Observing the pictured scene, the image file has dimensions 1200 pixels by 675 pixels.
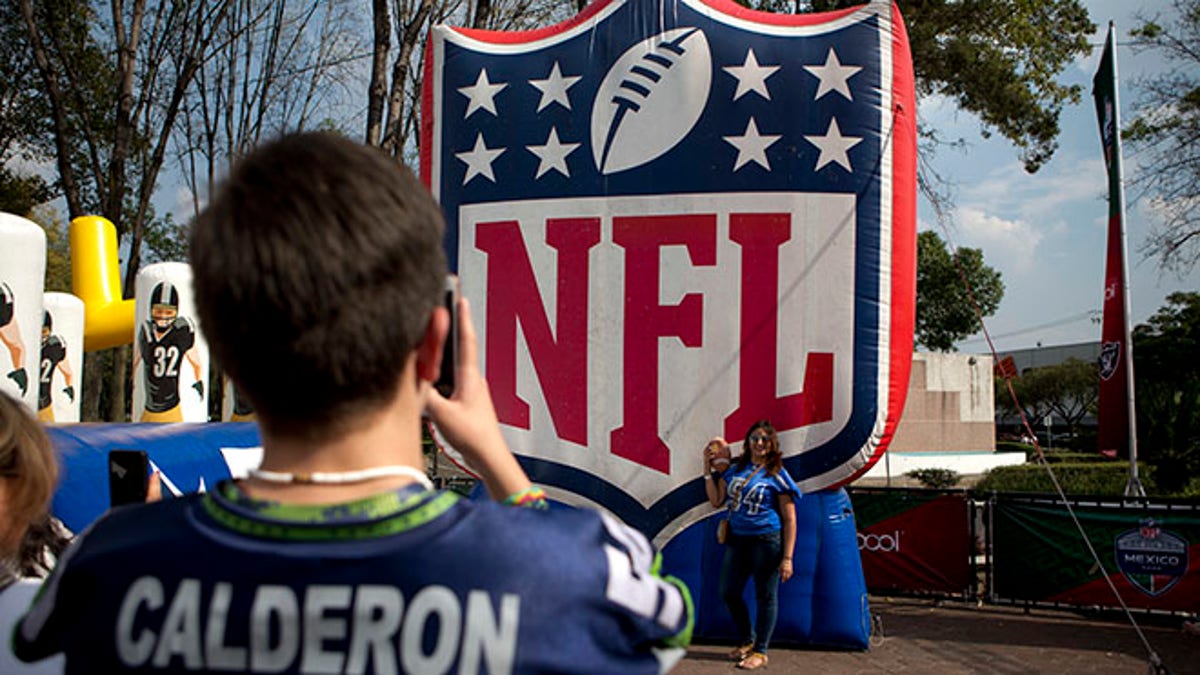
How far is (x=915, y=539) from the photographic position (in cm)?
804

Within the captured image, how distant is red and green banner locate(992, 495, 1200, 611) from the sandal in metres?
2.65

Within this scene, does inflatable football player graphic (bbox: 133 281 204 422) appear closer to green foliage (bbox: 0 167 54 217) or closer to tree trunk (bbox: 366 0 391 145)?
tree trunk (bbox: 366 0 391 145)

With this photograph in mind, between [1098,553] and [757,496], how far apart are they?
3.30 metres

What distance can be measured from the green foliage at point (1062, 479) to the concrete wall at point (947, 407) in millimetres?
5372

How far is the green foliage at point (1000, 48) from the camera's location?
14.8 meters

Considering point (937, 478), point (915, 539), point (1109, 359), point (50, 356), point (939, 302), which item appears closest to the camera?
point (915, 539)

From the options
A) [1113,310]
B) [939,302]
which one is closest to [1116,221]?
[1113,310]

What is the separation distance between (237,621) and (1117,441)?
1071 cm

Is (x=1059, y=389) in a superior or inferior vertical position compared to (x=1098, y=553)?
superior

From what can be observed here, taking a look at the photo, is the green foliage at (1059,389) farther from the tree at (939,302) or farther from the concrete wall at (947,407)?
the concrete wall at (947,407)

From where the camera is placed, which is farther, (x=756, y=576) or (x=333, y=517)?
(x=756, y=576)

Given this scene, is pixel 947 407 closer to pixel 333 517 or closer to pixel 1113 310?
pixel 1113 310

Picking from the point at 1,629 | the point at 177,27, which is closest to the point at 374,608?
the point at 1,629

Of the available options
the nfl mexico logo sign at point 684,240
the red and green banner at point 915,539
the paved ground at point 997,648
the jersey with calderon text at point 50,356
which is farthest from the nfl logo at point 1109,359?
the jersey with calderon text at point 50,356
